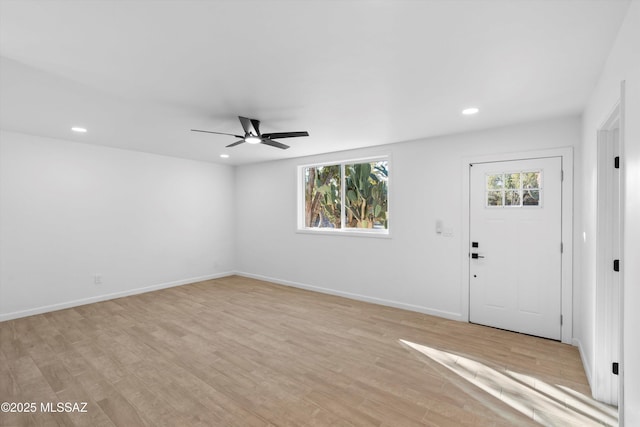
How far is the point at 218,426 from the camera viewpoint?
6.57ft

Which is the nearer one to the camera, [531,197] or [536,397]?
[536,397]

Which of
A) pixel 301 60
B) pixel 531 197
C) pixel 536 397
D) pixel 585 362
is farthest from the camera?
pixel 531 197

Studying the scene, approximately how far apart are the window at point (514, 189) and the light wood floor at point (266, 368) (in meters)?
1.60

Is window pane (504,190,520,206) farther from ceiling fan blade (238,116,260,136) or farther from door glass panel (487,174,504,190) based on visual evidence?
ceiling fan blade (238,116,260,136)

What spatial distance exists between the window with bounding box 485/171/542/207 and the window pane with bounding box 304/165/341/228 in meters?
2.52

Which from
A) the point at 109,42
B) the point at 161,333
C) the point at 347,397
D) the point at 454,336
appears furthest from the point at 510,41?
the point at 161,333

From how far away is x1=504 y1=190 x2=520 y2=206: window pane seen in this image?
356 cm

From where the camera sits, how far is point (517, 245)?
3541 mm

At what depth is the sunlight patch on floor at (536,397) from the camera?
6.81ft

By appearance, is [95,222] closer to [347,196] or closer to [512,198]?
[347,196]

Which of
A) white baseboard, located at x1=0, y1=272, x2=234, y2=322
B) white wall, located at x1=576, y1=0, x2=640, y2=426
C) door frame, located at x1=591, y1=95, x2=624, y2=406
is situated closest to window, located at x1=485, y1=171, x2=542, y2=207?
door frame, located at x1=591, y1=95, x2=624, y2=406

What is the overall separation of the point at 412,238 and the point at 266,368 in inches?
106

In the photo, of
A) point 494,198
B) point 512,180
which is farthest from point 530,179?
point 494,198

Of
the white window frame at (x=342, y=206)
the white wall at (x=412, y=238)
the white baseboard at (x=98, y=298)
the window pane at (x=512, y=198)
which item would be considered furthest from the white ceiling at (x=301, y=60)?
the white baseboard at (x=98, y=298)
